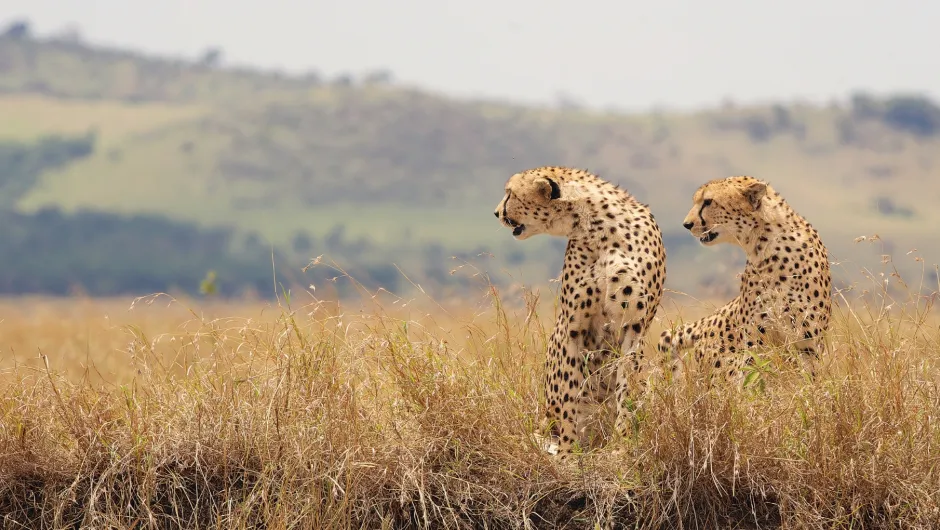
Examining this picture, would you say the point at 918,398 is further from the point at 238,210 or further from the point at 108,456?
the point at 238,210

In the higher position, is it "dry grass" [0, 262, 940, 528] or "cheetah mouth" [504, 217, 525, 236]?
"cheetah mouth" [504, 217, 525, 236]

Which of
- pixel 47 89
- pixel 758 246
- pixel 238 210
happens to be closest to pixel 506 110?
pixel 238 210

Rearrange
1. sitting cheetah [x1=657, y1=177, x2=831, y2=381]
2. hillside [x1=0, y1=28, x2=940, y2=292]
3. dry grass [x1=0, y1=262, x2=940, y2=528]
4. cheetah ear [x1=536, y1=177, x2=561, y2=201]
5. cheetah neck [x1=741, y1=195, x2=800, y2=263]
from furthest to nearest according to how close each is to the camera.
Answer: hillside [x1=0, y1=28, x2=940, y2=292]
cheetah neck [x1=741, y1=195, x2=800, y2=263]
sitting cheetah [x1=657, y1=177, x2=831, y2=381]
cheetah ear [x1=536, y1=177, x2=561, y2=201]
dry grass [x1=0, y1=262, x2=940, y2=528]

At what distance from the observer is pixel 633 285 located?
416 cm

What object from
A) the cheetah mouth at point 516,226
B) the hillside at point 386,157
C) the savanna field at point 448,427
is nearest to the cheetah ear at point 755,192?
the savanna field at point 448,427

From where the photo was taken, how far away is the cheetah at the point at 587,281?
4.18 m

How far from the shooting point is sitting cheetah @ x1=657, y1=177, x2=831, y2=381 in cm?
437

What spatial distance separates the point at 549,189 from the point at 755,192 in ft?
2.65

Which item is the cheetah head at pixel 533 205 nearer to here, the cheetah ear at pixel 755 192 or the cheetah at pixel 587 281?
the cheetah at pixel 587 281

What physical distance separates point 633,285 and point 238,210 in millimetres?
96557

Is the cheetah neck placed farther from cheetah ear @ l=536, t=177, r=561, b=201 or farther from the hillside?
the hillside

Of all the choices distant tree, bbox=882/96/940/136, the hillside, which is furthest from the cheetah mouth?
distant tree, bbox=882/96/940/136

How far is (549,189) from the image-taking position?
14.0 ft

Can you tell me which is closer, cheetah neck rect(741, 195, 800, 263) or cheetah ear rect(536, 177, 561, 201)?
cheetah ear rect(536, 177, 561, 201)
